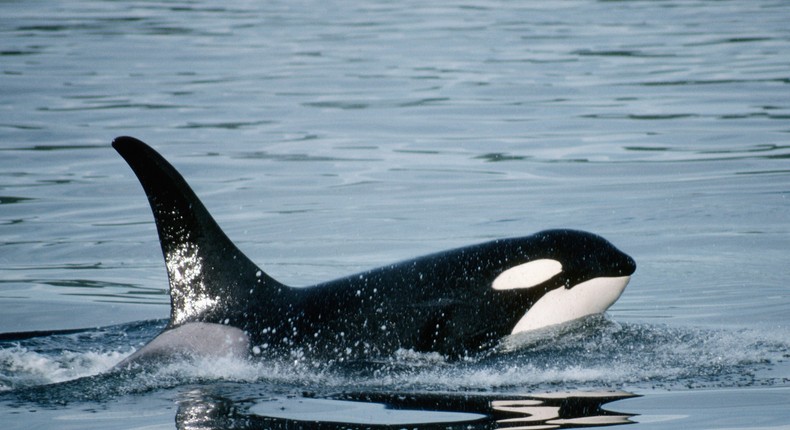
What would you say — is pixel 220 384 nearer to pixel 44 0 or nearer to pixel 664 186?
pixel 664 186

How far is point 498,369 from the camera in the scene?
7.38 m

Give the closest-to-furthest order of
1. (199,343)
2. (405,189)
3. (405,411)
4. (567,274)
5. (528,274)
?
(405,411)
(199,343)
(528,274)
(567,274)
(405,189)

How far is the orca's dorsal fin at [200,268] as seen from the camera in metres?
7.72

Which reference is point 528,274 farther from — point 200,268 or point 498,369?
point 200,268

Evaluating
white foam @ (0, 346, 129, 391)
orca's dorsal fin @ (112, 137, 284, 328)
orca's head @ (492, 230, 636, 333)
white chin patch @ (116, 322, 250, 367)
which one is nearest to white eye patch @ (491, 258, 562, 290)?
orca's head @ (492, 230, 636, 333)

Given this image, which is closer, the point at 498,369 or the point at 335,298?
the point at 498,369

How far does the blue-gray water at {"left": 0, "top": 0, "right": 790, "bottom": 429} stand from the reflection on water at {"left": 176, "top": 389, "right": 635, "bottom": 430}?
2 cm

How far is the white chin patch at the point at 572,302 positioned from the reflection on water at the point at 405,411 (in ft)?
3.62

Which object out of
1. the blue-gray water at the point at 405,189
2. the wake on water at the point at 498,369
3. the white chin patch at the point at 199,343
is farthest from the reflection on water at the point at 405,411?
the white chin patch at the point at 199,343

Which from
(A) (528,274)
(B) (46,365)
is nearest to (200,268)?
(B) (46,365)

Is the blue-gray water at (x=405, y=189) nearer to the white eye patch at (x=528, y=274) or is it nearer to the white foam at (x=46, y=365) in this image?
the white foam at (x=46, y=365)

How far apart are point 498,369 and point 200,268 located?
5.72 feet

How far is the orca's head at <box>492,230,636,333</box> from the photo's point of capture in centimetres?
791

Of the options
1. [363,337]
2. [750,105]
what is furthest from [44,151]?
[363,337]
